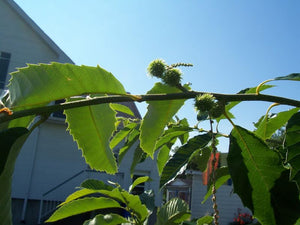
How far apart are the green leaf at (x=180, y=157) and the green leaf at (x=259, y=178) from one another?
0.25 metres

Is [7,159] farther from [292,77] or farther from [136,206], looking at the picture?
[136,206]

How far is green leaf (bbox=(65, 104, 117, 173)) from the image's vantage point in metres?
0.93

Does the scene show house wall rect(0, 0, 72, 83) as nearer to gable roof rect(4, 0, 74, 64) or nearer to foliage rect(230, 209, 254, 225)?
gable roof rect(4, 0, 74, 64)

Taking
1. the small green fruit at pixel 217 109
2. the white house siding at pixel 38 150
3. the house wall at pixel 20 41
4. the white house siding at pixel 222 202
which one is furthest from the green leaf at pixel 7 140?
the white house siding at pixel 222 202

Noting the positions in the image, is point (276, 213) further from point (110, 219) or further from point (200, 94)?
point (110, 219)

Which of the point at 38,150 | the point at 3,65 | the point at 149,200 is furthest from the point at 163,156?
the point at 3,65

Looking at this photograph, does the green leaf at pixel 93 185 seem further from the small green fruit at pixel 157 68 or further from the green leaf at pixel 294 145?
the green leaf at pixel 294 145

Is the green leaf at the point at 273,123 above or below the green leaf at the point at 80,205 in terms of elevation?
above

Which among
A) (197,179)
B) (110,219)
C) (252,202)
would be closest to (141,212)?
(110,219)

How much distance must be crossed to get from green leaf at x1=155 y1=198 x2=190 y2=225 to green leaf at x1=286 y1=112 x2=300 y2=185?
62 cm

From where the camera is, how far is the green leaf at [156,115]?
0.93 m

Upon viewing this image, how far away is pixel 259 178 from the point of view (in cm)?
90

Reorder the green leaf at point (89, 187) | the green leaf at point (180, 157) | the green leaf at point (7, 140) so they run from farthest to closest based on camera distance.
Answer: the green leaf at point (89, 187), the green leaf at point (180, 157), the green leaf at point (7, 140)

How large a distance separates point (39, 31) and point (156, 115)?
662 inches
